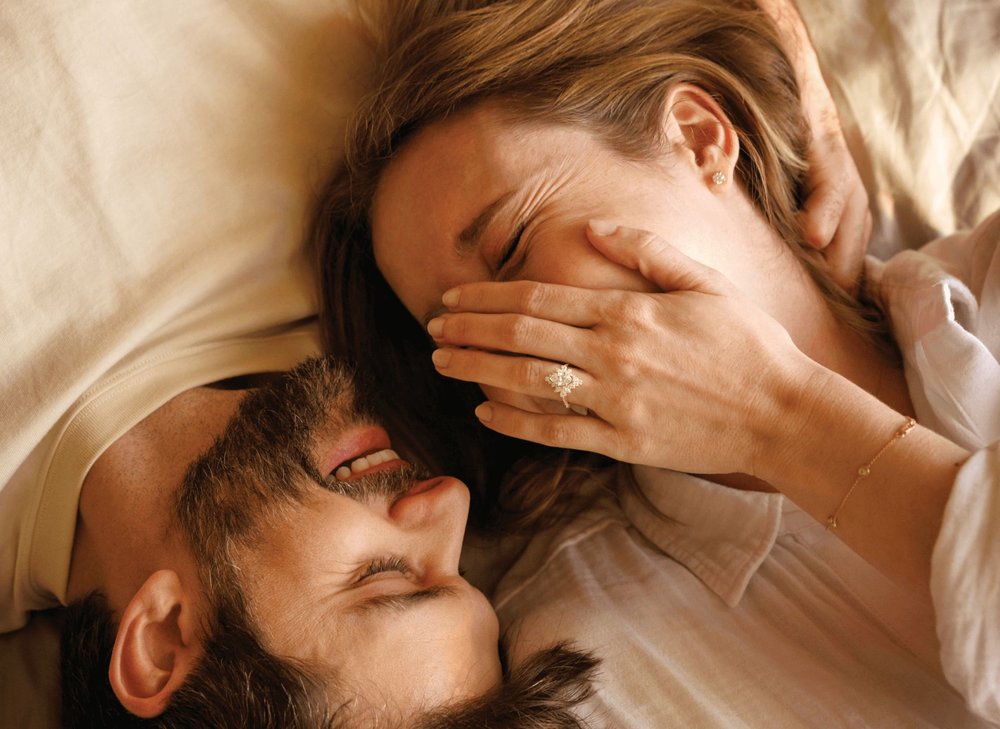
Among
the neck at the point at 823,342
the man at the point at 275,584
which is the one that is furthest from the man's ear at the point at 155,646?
the neck at the point at 823,342

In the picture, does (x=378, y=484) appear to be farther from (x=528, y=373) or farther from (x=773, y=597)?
(x=773, y=597)

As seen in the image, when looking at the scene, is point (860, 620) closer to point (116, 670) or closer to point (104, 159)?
point (116, 670)

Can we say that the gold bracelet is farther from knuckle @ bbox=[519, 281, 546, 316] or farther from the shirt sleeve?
knuckle @ bbox=[519, 281, 546, 316]

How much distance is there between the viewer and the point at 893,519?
3.79 ft

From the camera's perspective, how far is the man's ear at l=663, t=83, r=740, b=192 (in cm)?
145

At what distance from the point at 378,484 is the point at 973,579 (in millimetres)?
805

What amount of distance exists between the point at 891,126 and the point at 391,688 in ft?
4.88

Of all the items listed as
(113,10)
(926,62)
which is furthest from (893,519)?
(113,10)

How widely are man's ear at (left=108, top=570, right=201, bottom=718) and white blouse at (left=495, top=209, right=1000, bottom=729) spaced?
0.49 metres

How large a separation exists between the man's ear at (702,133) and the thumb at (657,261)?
22 centimetres

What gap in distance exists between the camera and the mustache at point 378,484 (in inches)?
51.9

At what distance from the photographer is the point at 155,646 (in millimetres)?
1236

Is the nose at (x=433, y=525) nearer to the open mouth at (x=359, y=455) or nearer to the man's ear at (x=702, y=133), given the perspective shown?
the open mouth at (x=359, y=455)

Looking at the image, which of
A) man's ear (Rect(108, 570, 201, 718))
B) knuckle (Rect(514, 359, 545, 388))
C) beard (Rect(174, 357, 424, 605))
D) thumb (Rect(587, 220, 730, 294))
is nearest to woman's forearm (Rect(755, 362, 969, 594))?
thumb (Rect(587, 220, 730, 294))
